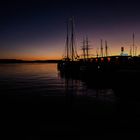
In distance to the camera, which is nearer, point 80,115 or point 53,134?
point 53,134

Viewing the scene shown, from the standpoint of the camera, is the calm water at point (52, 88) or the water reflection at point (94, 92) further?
the calm water at point (52, 88)

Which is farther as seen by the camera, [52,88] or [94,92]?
[52,88]

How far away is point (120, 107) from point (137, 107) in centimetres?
185

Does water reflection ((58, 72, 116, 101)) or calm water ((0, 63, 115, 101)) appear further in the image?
calm water ((0, 63, 115, 101))

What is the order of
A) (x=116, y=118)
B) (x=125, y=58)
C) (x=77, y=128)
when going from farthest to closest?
(x=125, y=58), (x=116, y=118), (x=77, y=128)

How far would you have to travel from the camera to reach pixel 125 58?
214ft

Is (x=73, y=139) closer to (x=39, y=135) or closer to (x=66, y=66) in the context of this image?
(x=39, y=135)

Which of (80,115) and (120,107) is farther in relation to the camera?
(120,107)

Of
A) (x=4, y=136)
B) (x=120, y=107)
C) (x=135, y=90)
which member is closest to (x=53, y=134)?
(x=4, y=136)

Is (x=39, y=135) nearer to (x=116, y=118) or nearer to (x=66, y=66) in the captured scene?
(x=116, y=118)

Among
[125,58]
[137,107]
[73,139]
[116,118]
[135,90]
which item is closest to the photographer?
[73,139]

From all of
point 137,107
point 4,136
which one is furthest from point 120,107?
point 4,136

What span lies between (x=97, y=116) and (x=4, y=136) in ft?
28.5

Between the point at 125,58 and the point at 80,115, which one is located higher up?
the point at 125,58
